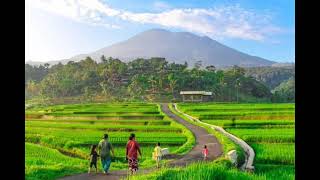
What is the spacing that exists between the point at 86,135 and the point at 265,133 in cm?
589


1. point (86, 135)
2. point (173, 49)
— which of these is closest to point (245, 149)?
point (86, 135)

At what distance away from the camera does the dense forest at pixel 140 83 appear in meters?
30.0

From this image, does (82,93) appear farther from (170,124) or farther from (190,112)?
(170,124)

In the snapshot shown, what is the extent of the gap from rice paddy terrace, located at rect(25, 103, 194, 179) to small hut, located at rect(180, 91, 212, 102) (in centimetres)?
315

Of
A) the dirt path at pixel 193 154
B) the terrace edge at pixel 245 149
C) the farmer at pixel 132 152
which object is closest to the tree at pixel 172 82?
the dirt path at pixel 193 154

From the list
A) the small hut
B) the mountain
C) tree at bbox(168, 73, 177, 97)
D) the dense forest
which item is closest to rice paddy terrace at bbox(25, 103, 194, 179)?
the dense forest

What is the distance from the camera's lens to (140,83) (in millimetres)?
29719

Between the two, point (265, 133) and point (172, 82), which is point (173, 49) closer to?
point (172, 82)

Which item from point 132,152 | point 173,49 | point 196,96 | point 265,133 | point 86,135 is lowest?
point 86,135

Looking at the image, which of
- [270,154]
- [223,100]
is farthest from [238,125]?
[223,100]

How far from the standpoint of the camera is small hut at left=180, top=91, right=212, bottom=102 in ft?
95.9

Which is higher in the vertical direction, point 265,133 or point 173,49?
point 173,49

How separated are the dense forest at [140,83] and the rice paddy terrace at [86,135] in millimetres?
3037
